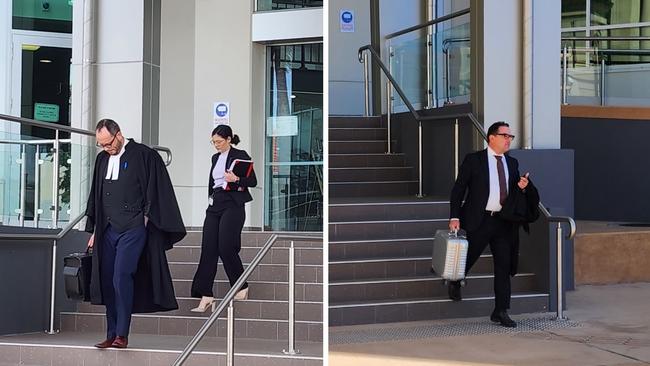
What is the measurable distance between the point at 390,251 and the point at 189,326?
1499 millimetres

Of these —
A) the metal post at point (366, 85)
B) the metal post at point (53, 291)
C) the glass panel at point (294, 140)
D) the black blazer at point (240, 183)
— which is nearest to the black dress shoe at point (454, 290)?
the black blazer at point (240, 183)

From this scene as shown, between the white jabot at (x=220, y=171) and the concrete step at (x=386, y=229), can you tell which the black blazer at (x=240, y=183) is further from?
the concrete step at (x=386, y=229)

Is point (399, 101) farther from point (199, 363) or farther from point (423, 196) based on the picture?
point (199, 363)

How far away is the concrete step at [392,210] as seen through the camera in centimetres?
666

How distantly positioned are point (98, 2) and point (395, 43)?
3.47 metres

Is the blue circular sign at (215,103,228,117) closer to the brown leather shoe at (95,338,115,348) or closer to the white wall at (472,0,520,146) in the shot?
the white wall at (472,0,520,146)

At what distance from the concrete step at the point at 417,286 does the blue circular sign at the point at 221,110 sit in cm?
527

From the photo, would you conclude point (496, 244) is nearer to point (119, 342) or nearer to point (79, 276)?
point (119, 342)

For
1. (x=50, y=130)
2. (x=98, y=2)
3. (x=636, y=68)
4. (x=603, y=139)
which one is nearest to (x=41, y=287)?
(x=50, y=130)

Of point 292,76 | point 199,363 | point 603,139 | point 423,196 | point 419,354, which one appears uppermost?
point 292,76

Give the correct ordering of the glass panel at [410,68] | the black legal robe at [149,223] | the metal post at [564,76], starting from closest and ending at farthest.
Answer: the black legal robe at [149,223] < the glass panel at [410,68] < the metal post at [564,76]

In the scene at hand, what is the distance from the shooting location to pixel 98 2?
10.7 metres

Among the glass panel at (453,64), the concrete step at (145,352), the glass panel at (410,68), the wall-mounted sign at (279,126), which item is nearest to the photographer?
the concrete step at (145,352)

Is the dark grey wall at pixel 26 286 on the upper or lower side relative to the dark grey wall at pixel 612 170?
lower
